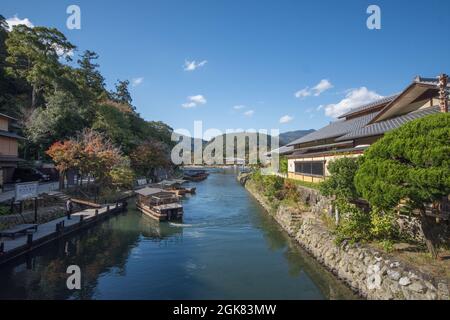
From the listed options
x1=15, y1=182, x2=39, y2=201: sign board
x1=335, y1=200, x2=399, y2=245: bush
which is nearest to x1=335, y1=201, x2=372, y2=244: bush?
x1=335, y1=200, x2=399, y2=245: bush

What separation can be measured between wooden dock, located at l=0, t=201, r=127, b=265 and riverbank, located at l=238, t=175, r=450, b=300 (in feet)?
54.2

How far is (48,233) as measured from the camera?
766 inches

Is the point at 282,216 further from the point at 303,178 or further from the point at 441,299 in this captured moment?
the point at 441,299

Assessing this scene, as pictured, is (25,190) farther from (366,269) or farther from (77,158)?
(366,269)

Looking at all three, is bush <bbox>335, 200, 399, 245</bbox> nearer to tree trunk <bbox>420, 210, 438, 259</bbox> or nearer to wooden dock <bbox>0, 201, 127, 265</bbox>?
tree trunk <bbox>420, 210, 438, 259</bbox>

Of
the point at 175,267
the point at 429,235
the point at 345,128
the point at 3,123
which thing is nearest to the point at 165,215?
the point at 175,267

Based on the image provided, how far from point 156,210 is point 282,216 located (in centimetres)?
1208

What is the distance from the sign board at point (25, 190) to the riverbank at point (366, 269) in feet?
62.0

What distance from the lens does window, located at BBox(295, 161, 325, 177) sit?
27.0 m

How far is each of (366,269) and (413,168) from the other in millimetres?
4568

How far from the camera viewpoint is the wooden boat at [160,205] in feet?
92.3

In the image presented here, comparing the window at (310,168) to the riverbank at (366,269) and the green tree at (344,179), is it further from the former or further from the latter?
the green tree at (344,179)
